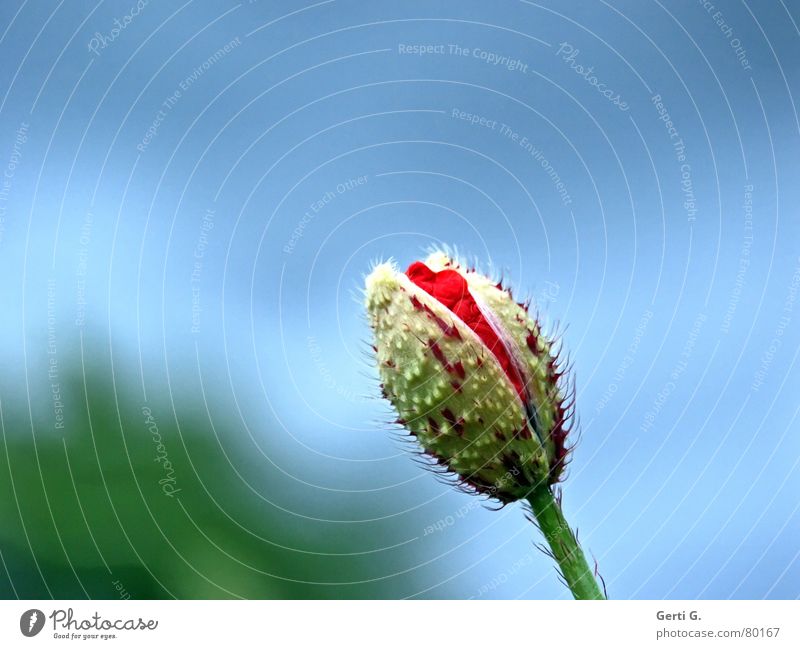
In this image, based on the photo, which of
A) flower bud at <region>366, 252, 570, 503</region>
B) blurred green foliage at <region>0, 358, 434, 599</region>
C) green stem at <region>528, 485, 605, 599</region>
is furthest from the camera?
blurred green foliage at <region>0, 358, 434, 599</region>

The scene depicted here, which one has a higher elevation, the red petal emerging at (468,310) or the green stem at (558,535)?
the red petal emerging at (468,310)

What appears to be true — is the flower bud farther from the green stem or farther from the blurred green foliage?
the blurred green foliage

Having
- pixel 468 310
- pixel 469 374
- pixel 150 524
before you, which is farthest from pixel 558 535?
pixel 150 524

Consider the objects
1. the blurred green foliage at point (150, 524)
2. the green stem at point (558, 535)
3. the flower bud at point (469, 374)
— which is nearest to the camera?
the flower bud at point (469, 374)

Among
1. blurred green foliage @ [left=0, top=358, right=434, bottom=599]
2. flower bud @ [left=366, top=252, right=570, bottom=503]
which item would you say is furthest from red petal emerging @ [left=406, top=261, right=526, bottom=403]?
blurred green foliage @ [left=0, top=358, right=434, bottom=599]

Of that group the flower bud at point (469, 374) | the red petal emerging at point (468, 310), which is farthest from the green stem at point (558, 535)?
the red petal emerging at point (468, 310)

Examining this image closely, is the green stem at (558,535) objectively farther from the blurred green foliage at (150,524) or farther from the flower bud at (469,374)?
the blurred green foliage at (150,524)

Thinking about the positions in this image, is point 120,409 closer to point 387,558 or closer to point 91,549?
point 91,549

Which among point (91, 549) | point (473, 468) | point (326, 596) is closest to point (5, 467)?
point (91, 549)
